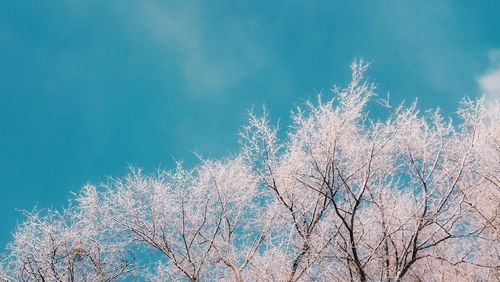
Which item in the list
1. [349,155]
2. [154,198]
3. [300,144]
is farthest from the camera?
[154,198]

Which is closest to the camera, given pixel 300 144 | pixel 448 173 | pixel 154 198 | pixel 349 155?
pixel 448 173

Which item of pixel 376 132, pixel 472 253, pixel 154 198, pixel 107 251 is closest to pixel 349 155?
pixel 376 132

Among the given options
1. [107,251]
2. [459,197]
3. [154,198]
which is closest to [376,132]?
[459,197]

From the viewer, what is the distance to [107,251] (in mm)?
8906

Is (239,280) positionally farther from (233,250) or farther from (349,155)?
(349,155)

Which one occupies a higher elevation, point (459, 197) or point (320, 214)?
point (320, 214)

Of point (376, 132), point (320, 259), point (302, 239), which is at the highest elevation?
point (376, 132)

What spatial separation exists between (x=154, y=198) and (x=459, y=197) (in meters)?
6.01

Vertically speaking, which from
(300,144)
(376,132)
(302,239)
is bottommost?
(302,239)

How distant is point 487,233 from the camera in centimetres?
852

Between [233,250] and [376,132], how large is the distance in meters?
3.87

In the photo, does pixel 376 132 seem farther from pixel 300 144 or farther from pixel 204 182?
pixel 204 182

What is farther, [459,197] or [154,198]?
[154,198]

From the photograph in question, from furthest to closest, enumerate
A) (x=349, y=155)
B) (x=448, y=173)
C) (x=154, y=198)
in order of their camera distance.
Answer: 1. (x=154, y=198)
2. (x=349, y=155)
3. (x=448, y=173)
